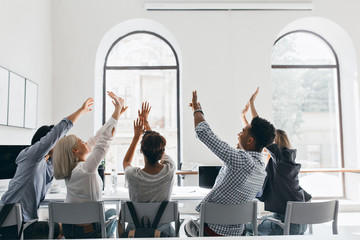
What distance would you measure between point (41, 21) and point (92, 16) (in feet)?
2.53

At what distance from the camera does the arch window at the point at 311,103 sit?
16.3ft

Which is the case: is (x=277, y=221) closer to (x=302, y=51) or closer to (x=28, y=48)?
(x=28, y=48)

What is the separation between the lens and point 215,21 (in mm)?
4586

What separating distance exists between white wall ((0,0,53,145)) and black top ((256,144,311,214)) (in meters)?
2.69

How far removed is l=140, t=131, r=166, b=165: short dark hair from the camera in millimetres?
1772

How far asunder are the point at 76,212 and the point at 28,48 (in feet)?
8.97

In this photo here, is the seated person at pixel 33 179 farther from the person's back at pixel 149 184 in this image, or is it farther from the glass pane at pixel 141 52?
the glass pane at pixel 141 52

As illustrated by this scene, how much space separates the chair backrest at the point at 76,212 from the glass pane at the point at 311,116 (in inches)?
153

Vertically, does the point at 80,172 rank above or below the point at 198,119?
below

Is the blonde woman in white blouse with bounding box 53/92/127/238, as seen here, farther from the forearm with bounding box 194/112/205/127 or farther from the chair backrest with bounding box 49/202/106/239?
the forearm with bounding box 194/112/205/127

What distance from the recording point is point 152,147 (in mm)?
1773

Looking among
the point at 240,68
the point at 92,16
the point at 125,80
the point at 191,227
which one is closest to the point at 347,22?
the point at 240,68

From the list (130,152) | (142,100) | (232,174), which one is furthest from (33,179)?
(142,100)

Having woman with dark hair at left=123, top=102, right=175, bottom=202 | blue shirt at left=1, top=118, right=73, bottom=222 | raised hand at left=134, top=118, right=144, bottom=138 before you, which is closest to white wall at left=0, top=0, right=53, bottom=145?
blue shirt at left=1, top=118, right=73, bottom=222
